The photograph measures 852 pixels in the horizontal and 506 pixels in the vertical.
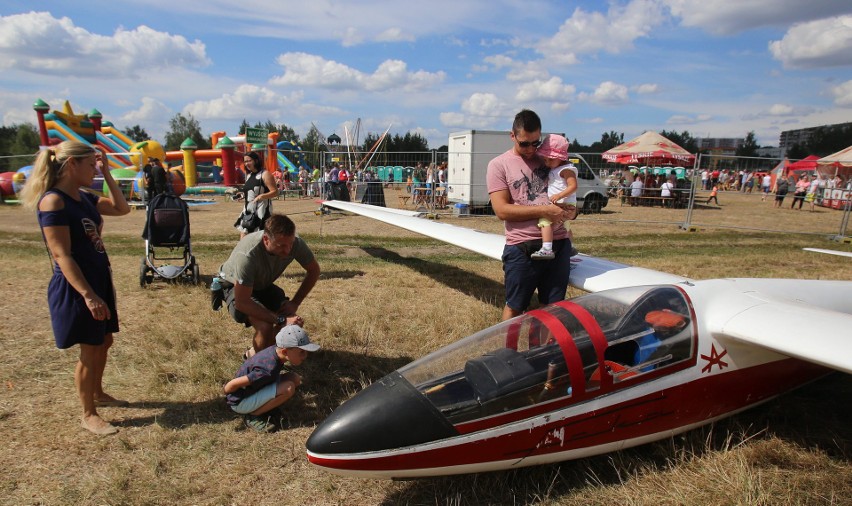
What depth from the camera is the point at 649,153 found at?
90.0 ft

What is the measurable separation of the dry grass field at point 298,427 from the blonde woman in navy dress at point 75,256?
52 centimetres

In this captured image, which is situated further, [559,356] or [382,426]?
[559,356]

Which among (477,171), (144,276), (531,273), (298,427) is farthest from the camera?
(477,171)

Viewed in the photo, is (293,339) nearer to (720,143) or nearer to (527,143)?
(527,143)

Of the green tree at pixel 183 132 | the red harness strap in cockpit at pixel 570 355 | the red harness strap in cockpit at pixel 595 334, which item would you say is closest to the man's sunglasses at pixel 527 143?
the red harness strap in cockpit at pixel 595 334

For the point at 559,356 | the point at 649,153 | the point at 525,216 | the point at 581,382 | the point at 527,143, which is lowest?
the point at 581,382

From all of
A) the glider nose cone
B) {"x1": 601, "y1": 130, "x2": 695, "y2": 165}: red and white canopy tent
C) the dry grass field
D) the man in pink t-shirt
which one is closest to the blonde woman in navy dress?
the dry grass field

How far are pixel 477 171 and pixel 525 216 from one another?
629 inches

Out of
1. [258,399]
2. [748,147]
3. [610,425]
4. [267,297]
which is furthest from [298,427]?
[748,147]

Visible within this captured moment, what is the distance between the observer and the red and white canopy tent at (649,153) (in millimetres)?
27562

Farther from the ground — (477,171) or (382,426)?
(477,171)

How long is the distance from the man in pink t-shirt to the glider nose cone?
174cm

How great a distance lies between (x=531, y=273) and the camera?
4152mm

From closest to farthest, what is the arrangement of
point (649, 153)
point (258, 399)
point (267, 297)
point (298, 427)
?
point (258, 399), point (298, 427), point (267, 297), point (649, 153)
